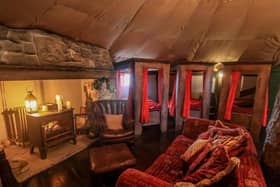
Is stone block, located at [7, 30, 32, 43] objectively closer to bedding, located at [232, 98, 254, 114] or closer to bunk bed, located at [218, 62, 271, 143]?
bunk bed, located at [218, 62, 271, 143]

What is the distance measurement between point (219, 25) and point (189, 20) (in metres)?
0.99

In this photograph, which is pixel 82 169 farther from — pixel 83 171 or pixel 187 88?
pixel 187 88

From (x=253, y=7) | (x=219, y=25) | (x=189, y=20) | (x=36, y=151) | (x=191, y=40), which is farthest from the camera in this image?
(x=191, y=40)

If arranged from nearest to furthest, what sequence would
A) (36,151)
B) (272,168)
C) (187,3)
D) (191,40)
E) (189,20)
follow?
(272,168)
(36,151)
(187,3)
(189,20)
(191,40)

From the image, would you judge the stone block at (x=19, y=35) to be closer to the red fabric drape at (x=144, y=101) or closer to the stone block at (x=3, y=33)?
the stone block at (x=3, y=33)

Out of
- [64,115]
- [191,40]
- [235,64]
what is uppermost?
[191,40]

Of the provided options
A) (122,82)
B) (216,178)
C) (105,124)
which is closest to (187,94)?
(122,82)

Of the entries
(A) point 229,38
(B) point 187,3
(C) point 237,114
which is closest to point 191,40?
(A) point 229,38

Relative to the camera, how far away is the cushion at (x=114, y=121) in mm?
3321

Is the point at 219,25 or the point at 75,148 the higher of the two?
the point at 219,25

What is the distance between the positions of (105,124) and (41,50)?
1844 mm

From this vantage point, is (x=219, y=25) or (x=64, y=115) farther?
(x=219, y=25)

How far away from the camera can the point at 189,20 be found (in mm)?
3928

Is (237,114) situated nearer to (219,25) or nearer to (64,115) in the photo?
(219,25)
